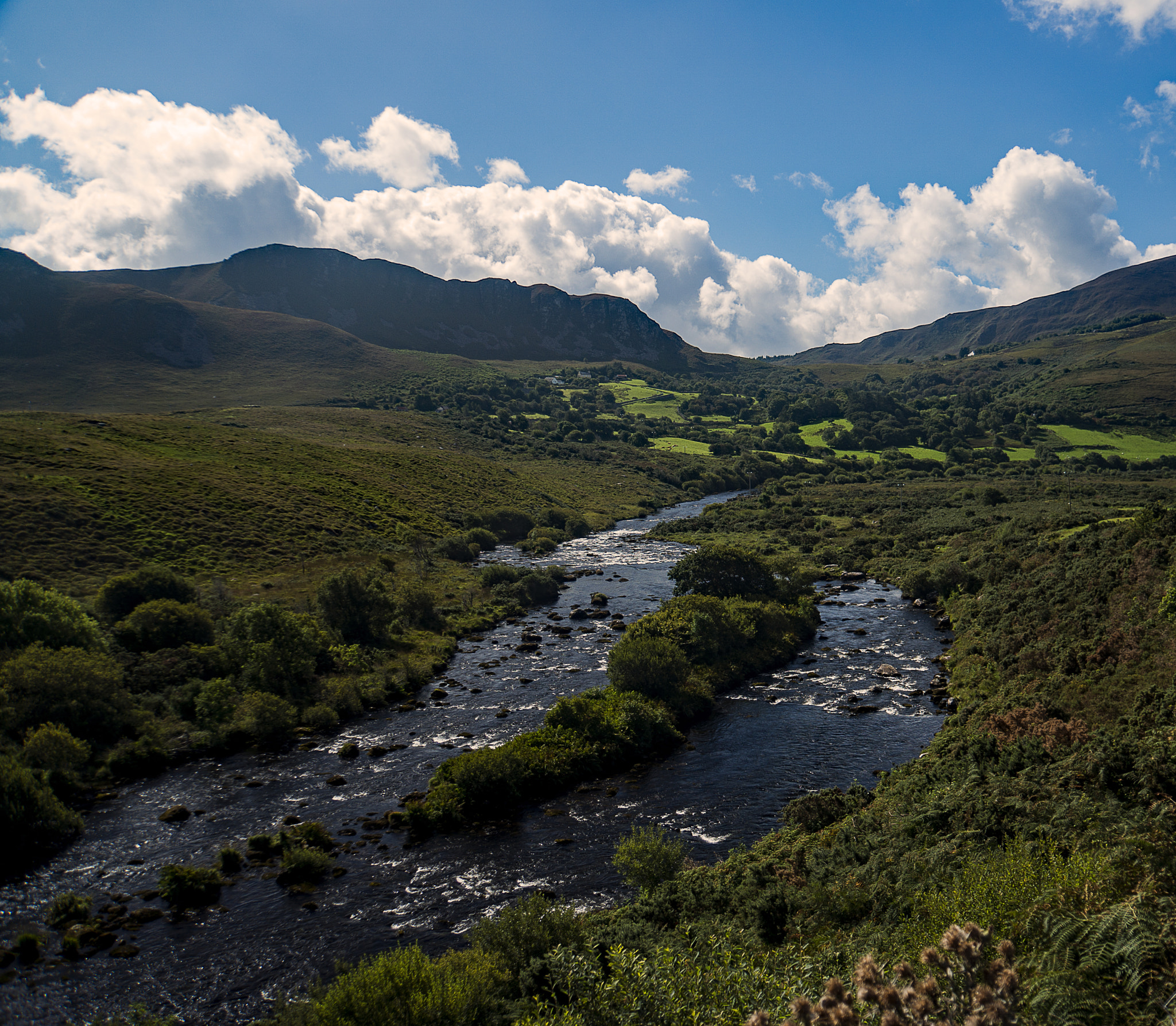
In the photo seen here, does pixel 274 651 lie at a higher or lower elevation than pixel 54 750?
higher

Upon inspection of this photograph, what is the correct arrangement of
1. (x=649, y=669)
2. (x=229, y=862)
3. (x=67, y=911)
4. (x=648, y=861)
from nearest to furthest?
(x=648, y=861) → (x=67, y=911) → (x=229, y=862) → (x=649, y=669)

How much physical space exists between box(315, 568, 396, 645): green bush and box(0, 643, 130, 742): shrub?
753 inches

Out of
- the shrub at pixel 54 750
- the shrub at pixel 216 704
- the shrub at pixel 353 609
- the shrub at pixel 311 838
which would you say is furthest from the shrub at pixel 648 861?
the shrub at pixel 353 609

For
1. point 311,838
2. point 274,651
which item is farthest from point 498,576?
point 311,838

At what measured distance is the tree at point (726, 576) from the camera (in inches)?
2670

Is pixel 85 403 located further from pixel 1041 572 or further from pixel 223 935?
pixel 1041 572

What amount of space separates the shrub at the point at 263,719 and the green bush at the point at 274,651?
3.28 metres

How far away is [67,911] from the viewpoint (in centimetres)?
2689

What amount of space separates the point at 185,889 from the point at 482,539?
3064 inches

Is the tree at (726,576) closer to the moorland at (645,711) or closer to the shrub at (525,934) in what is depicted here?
the moorland at (645,711)

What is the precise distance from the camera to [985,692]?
42.8m

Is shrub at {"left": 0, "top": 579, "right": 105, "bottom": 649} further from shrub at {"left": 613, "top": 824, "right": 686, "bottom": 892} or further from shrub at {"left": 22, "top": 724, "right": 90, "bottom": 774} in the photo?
shrub at {"left": 613, "top": 824, "right": 686, "bottom": 892}

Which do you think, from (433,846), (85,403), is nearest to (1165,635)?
(433,846)

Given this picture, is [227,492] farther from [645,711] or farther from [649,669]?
[645,711]
